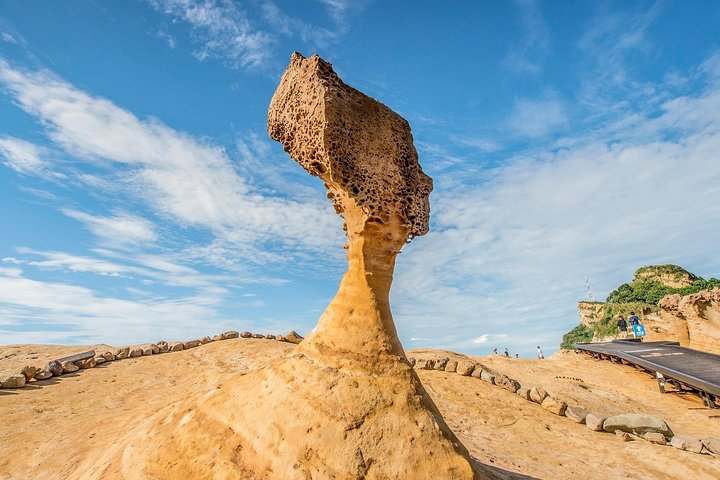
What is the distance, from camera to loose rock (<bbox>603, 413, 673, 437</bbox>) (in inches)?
336

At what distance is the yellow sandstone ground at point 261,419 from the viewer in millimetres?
6285


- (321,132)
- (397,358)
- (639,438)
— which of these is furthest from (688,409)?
(321,132)

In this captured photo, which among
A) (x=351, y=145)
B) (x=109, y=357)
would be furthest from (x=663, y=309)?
(x=109, y=357)

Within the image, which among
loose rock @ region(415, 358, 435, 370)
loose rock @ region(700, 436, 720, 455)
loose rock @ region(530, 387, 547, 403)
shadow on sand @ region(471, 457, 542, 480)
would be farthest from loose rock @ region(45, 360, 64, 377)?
loose rock @ region(700, 436, 720, 455)

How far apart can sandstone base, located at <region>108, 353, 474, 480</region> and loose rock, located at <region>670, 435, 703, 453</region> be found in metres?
6.68

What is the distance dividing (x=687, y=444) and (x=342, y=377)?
7.93m

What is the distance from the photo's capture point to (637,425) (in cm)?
864

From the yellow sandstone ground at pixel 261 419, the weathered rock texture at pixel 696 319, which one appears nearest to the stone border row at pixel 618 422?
the yellow sandstone ground at pixel 261 419

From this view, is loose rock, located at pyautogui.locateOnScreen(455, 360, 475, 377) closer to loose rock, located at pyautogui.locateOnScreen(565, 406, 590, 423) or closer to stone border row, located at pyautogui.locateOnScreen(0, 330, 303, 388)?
loose rock, located at pyautogui.locateOnScreen(565, 406, 590, 423)

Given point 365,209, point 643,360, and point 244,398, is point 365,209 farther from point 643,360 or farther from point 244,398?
point 643,360

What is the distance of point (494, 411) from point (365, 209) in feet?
22.4

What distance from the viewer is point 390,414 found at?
3.91 meters

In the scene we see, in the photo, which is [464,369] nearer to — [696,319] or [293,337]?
[293,337]

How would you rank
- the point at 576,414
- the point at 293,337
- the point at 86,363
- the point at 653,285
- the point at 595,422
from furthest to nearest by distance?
the point at 653,285, the point at 293,337, the point at 86,363, the point at 576,414, the point at 595,422
